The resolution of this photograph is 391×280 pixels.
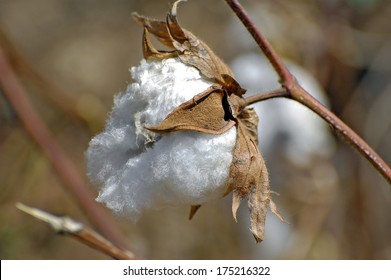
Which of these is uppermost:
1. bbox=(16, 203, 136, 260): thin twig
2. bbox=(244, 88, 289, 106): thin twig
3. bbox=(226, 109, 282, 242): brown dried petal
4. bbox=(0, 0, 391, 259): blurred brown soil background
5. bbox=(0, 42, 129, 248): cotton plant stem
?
bbox=(244, 88, 289, 106): thin twig

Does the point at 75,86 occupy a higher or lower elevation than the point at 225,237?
higher

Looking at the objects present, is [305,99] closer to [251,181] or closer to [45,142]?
[251,181]

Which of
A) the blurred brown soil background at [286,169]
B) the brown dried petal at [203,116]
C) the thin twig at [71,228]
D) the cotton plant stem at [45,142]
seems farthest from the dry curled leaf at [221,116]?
the blurred brown soil background at [286,169]

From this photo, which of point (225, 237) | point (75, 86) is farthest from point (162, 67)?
point (75, 86)

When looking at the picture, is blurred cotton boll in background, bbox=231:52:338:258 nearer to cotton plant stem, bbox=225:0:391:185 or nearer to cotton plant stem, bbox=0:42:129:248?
cotton plant stem, bbox=0:42:129:248

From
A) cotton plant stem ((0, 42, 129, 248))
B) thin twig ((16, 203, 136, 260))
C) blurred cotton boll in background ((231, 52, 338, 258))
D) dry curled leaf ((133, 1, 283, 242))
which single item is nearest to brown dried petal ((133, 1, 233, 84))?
dry curled leaf ((133, 1, 283, 242))

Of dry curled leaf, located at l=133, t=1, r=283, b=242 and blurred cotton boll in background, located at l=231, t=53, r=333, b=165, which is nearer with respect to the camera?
dry curled leaf, located at l=133, t=1, r=283, b=242
